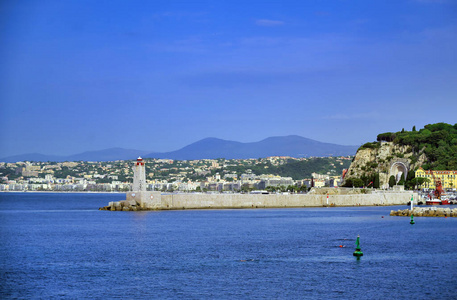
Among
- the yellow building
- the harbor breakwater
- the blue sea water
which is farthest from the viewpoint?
the yellow building

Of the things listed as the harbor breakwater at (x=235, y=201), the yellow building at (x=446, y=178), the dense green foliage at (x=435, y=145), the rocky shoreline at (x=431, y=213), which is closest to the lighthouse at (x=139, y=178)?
the harbor breakwater at (x=235, y=201)

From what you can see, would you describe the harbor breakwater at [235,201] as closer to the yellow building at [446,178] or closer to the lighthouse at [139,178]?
the lighthouse at [139,178]

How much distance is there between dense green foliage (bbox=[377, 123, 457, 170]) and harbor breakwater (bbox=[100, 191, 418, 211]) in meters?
46.1

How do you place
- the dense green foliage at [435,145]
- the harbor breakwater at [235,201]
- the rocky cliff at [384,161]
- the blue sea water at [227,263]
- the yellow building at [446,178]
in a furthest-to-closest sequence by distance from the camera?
the rocky cliff at [384,161]
the dense green foliage at [435,145]
the yellow building at [446,178]
the harbor breakwater at [235,201]
the blue sea water at [227,263]

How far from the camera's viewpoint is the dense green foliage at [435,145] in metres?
141

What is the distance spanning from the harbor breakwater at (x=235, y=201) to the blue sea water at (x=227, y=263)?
72.5 feet

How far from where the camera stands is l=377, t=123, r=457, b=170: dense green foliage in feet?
464

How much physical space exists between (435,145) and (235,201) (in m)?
79.8

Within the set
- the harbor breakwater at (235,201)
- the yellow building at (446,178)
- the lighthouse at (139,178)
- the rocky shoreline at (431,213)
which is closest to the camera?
the rocky shoreline at (431,213)

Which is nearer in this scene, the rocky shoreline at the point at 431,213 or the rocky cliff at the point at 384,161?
the rocky shoreline at the point at 431,213

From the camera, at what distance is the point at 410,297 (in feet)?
74.9

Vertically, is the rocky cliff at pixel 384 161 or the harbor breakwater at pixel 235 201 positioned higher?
the rocky cliff at pixel 384 161

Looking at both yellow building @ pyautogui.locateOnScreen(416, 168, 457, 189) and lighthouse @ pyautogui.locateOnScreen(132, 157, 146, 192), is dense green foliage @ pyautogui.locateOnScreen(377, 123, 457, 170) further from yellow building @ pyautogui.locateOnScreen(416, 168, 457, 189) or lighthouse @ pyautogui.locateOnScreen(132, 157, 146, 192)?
lighthouse @ pyautogui.locateOnScreen(132, 157, 146, 192)

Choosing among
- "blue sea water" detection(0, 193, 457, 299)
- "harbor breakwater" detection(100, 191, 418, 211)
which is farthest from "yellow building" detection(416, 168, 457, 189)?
"blue sea water" detection(0, 193, 457, 299)
